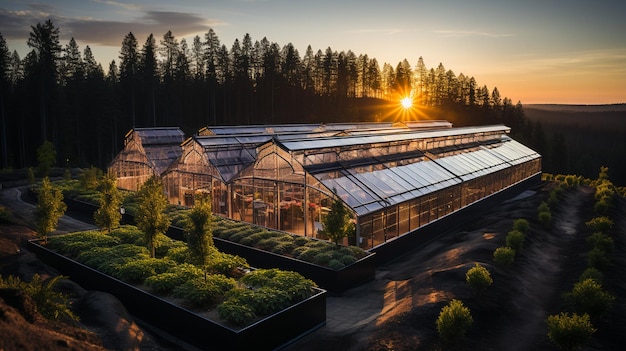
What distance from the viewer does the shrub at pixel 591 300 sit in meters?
16.0

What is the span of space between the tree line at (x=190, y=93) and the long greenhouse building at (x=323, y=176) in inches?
1314

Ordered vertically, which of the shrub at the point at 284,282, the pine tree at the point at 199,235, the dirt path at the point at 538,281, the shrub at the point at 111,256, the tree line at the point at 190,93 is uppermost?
the tree line at the point at 190,93

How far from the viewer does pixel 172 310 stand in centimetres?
1563

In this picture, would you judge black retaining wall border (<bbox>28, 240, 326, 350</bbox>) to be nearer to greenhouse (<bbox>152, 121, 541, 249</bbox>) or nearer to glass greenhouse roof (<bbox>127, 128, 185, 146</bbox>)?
greenhouse (<bbox>152, 121, 541, 249</bbox>)

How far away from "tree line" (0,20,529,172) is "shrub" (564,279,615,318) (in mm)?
63619

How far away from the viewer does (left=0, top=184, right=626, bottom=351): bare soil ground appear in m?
14.7

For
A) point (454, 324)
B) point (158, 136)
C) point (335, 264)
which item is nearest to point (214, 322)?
point (335, 264)

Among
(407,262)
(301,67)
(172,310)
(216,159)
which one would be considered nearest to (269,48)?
(301,67)

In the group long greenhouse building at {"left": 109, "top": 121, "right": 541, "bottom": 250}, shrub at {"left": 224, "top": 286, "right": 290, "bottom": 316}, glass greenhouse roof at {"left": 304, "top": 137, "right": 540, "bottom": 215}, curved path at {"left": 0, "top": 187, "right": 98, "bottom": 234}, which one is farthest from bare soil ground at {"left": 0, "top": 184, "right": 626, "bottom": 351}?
glass greenhouse roof at {"left": 304, "top": 137, "right": 540, "bottom": 215}

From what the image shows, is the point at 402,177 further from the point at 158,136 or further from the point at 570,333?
the point at 158,136

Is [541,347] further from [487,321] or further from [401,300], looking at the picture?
[401,300]

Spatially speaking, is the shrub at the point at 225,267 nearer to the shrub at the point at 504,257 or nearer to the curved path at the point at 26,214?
the shrub at the point at 504,257

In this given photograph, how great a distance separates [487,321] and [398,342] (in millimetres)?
4095

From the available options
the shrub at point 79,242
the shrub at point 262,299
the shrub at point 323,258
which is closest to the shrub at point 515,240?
the shrub at point 323,258
